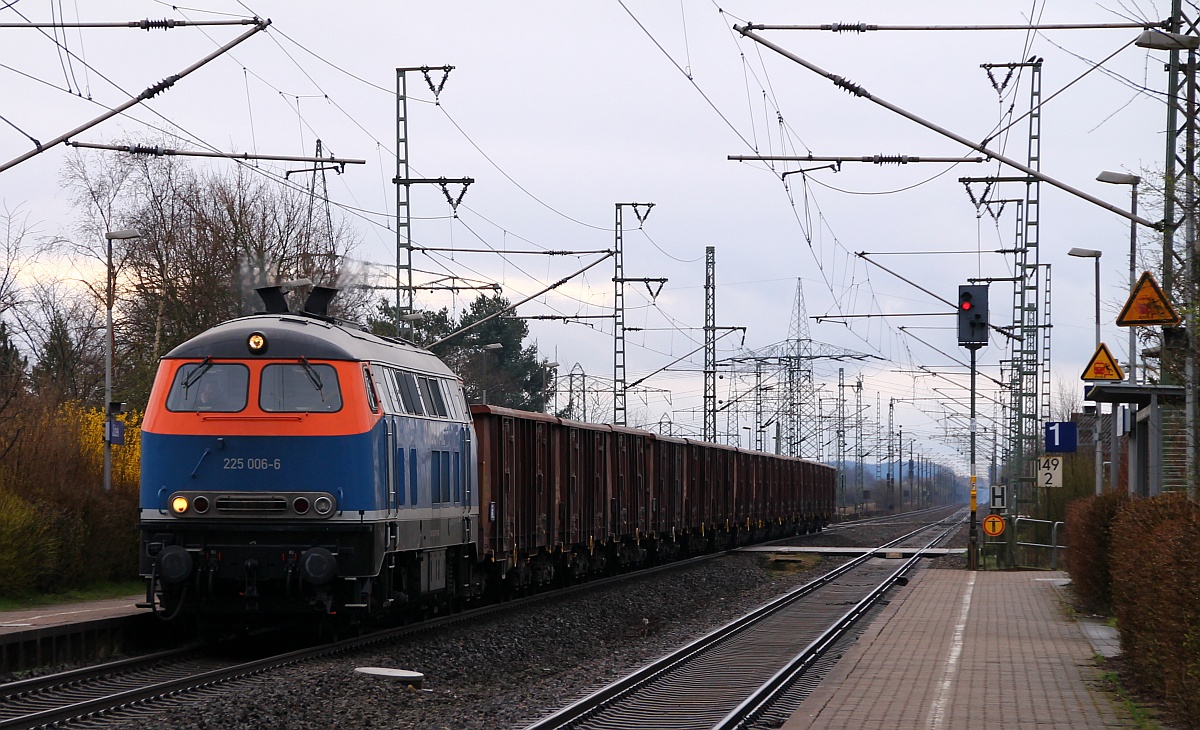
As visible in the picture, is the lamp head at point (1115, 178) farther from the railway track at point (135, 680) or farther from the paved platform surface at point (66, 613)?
the paved platform surface at point (66, 613)

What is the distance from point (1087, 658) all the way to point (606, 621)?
754 cm

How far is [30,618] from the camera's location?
57.1 feet

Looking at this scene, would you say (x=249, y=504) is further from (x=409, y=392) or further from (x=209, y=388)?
(x=409, y=392)

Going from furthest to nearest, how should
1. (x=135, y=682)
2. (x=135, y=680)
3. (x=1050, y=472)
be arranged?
(x=1050, y=472) < (x=135, y=680) < (x=135, y=682)

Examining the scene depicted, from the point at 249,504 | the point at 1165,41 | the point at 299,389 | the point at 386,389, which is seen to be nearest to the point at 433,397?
the point at 386,389

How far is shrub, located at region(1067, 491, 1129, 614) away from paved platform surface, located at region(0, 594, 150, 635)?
12.5m

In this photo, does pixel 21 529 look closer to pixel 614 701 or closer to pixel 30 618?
pixel 30 618

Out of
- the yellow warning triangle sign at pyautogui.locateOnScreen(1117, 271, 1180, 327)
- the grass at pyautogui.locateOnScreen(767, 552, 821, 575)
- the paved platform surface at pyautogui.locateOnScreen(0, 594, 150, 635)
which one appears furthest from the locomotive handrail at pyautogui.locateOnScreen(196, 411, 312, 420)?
the grass at pyautogui.locateOnScreen(767, 552, 821, 575)

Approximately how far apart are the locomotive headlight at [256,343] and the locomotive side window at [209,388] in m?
0.20

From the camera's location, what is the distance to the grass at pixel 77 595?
65.7 ft

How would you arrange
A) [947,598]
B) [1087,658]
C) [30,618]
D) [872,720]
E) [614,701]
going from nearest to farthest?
[872,720] < [614,701] < [1087,658] < [30,618] < [947,598]

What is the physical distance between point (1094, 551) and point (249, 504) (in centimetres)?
1201

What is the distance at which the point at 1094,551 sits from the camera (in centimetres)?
1994

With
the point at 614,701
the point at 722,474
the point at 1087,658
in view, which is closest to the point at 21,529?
the point at 614,701
